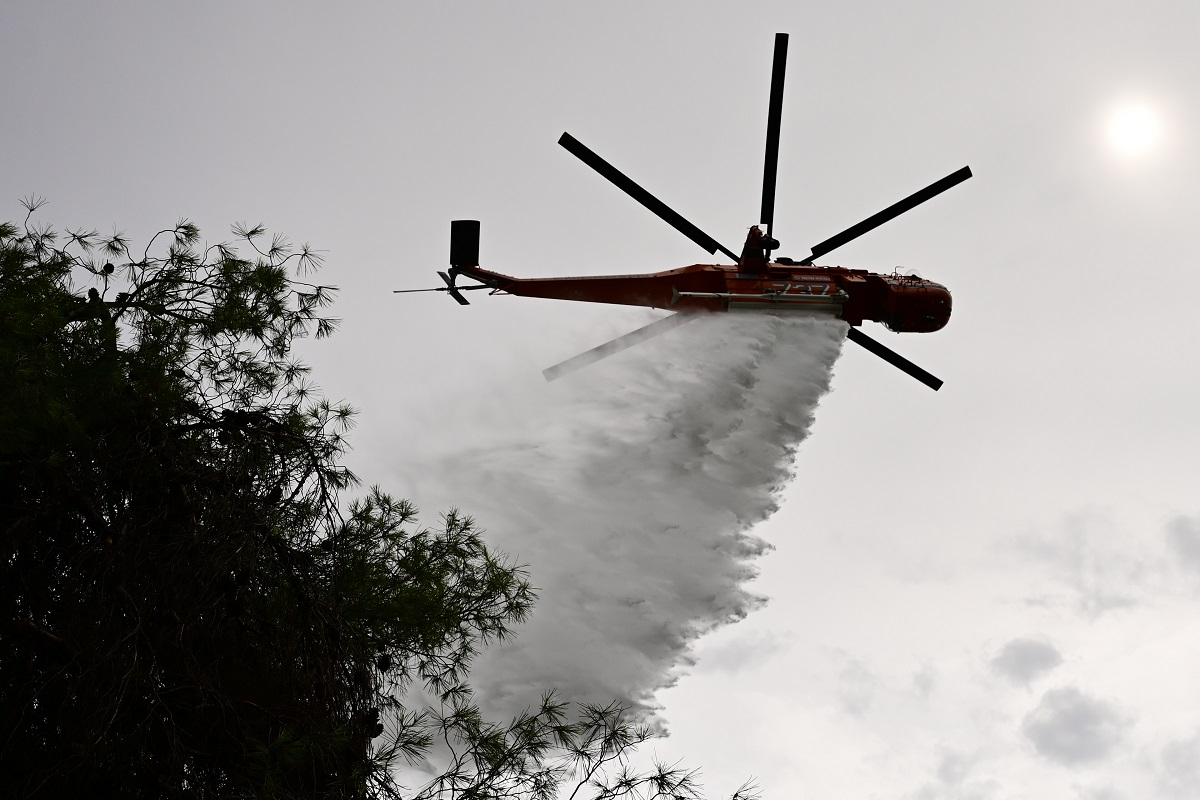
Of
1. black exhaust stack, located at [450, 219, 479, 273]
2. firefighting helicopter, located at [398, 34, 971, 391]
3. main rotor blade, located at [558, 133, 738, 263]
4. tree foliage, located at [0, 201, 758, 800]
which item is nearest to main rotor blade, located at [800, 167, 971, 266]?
firefighting helicopter, located at [398, 34, 971, 391]

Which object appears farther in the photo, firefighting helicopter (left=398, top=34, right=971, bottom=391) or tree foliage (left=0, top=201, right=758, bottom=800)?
firefighting helicopter (left=398, top=34, right=971, bottom=391)

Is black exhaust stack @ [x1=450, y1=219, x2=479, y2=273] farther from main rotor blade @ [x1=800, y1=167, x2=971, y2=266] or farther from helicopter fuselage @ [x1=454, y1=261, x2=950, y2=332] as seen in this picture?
main rotor blade @ [x1=800, y1=167, x2=971, y2=266]

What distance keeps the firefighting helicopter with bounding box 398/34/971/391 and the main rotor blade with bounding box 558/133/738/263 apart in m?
0.01

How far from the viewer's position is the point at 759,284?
45.9 feet

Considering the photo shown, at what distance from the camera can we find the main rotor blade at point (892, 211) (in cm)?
1402

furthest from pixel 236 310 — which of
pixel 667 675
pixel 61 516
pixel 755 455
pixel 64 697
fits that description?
pixel 755 455

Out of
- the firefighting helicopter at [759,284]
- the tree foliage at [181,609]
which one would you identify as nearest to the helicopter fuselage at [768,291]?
the firefighting helicopter at [759,284]

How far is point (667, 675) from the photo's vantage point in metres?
12.2

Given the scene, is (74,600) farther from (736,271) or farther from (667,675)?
(736,271)

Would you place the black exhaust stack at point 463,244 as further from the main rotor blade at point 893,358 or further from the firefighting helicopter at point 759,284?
the main rotor blade at point 893,358

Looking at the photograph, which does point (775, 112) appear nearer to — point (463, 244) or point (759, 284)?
point (759, 284)

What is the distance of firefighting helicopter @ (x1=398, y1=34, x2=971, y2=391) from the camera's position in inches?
512

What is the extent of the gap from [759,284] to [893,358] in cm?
230

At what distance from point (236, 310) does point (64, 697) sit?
376 centimetres
